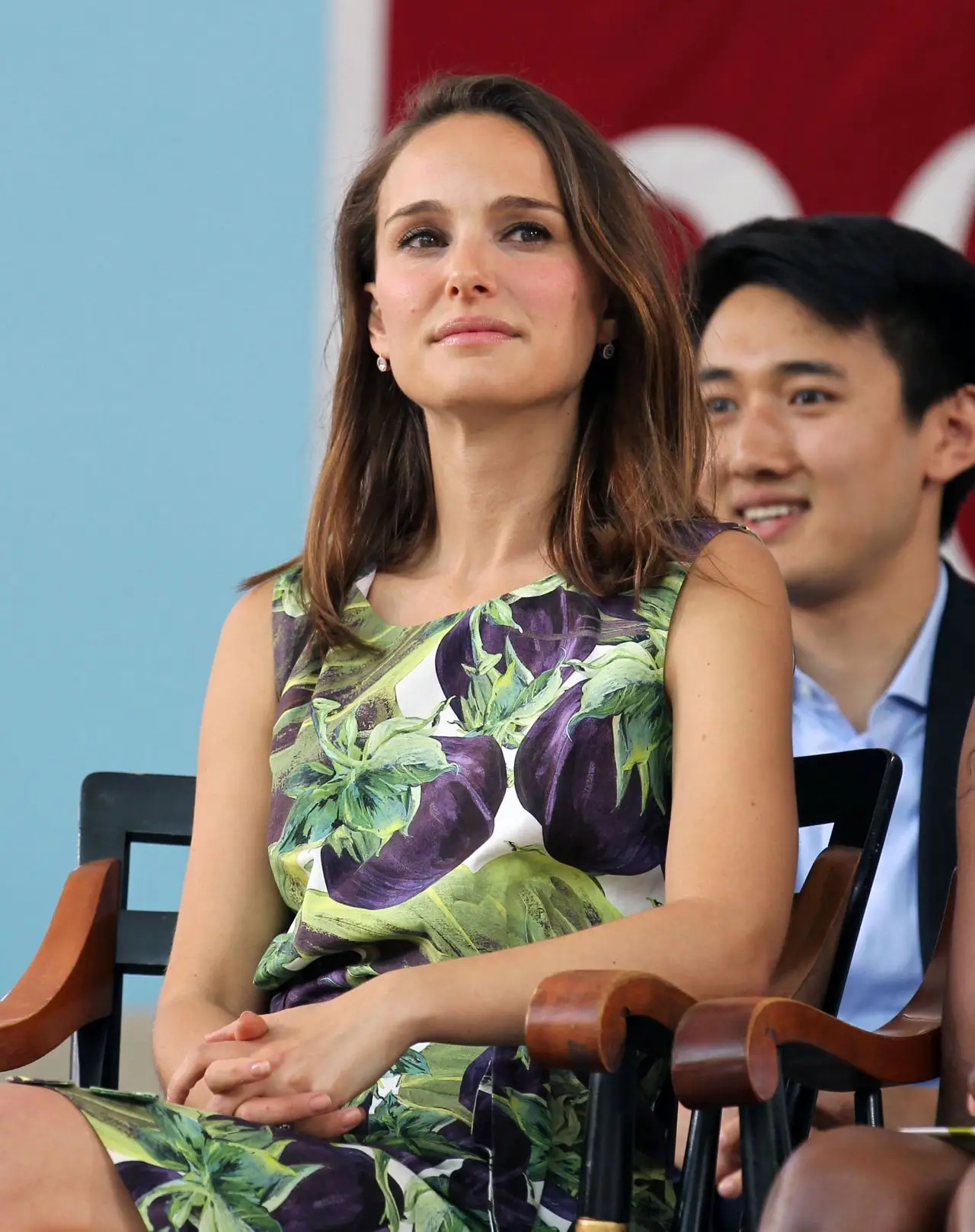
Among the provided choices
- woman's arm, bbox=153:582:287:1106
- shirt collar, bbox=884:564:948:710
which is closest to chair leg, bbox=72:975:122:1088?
woman's arm, bbox=153:582:287:1106

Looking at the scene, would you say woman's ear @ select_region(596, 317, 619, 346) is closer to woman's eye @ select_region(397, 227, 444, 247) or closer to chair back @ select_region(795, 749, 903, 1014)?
woman's eye @ select_region(397, 227, 444, 247)

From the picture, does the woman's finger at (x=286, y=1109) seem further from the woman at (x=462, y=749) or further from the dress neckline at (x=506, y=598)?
the dress neckline at (x=506, y=598)

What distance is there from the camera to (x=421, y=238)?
5.82 feet

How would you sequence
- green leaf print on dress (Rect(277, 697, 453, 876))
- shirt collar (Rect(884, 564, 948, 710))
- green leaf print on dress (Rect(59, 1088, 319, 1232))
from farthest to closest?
1. shirt collar (Rect(884, 564, 948, 710))
2. green leaf print on dress (Rect(277, 697, 453, 876))
3. green leaf print on dress (Rect(59, 1088, 319, 1232))

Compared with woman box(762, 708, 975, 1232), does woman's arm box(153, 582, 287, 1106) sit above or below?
above

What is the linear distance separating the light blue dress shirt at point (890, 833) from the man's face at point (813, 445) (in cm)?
13

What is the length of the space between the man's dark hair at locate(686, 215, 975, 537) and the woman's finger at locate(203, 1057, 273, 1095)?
4.50ft

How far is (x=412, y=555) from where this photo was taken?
1.87m

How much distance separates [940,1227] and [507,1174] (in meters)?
0.40

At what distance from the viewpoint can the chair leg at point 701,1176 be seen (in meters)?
1.34

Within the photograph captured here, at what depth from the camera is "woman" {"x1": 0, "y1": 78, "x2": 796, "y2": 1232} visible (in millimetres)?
1406

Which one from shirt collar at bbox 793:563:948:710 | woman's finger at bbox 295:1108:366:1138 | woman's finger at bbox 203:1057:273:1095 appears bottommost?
woman's finger at bbox 295:1108:366:1138

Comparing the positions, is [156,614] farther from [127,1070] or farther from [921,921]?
[921,921]

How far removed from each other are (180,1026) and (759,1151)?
556 millimetres
